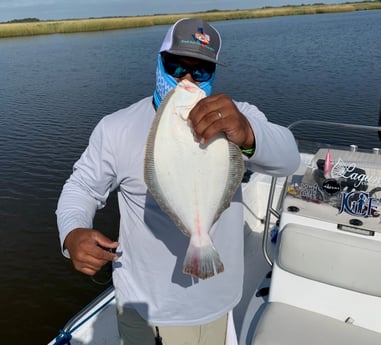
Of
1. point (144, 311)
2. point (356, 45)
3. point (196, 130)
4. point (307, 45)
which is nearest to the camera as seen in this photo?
point (196, 130)

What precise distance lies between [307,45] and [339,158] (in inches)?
1034

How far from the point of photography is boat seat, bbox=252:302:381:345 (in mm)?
2684

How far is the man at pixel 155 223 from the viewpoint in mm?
1670

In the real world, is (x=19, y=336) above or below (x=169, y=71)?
below

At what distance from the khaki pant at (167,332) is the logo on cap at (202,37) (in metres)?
1.37

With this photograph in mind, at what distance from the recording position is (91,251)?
1.60 metres

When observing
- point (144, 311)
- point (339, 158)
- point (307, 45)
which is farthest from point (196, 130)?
point (307, 45)

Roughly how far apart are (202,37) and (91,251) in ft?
3.39

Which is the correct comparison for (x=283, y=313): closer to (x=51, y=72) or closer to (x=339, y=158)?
(x=339, y=158)

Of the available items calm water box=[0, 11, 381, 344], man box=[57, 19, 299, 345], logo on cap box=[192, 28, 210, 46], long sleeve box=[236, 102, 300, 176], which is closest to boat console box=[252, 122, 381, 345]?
man box=[57, 19, 299, 345]

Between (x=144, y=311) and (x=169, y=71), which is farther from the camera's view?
(x=144, y=311)

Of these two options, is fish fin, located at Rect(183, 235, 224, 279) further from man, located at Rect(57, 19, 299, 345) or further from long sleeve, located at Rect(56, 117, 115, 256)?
long sleeve, located at Rect(56, 117, 115, 256)

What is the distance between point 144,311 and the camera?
77.9 inches

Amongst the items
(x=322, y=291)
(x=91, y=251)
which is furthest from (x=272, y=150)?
(x=322, y=291)
